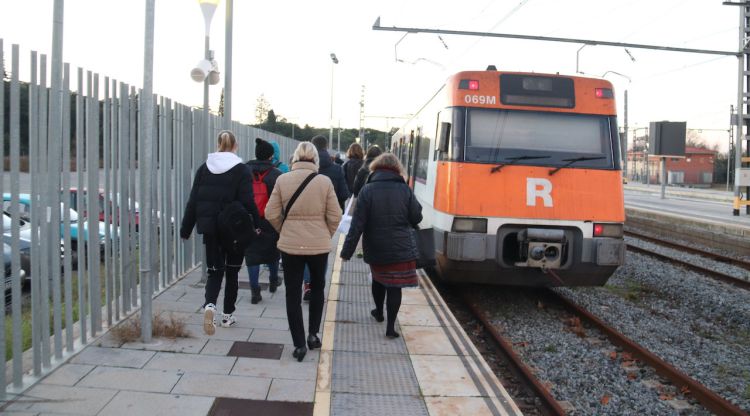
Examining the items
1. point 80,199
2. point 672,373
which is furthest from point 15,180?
point 672,373

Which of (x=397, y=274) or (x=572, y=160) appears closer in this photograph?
(x=397, y=274)

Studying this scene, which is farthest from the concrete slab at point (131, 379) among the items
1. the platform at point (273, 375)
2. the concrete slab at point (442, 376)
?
the concrete slab at point (442, 376)

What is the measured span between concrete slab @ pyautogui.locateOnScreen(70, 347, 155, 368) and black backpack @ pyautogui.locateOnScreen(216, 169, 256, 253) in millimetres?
1155

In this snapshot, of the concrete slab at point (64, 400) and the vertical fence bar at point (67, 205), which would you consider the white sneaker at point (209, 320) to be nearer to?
the vertical fence bar at point (67, 205)

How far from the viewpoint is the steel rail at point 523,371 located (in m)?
5.23

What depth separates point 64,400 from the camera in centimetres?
431

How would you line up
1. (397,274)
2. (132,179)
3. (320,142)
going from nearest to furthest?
(132,179)
(397,274)
(320,142)

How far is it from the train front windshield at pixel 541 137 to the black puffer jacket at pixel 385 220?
2.12 metres

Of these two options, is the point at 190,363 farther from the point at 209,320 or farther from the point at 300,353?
the point at 300,353

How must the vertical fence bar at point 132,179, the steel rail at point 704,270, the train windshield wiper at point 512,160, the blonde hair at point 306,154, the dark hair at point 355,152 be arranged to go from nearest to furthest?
the blonde hair at point 306,154, the vertical fence bar at point 132,179, the train windshield wiper at point 512,160, the steel rail at point 704,270, the dark hair at point 355,152

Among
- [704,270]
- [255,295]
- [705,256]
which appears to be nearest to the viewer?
[255,295]

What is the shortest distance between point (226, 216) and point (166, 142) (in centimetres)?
237

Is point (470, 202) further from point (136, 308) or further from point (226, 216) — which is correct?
point (136, 308)

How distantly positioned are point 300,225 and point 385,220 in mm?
982
